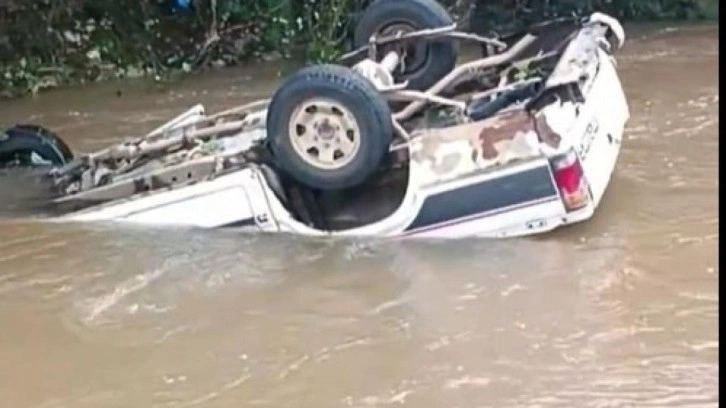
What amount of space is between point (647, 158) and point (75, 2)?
26.7 feet

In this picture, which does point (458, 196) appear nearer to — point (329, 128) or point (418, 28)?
point (329, 128)

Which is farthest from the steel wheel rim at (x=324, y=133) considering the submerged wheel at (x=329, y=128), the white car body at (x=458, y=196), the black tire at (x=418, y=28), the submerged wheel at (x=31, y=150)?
the submerged wheel at (x=31, y=150)

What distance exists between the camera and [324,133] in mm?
7211

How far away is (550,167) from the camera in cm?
687

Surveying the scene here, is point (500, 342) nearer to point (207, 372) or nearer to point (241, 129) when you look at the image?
point (207, 372)

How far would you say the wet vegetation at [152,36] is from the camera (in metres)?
14.7

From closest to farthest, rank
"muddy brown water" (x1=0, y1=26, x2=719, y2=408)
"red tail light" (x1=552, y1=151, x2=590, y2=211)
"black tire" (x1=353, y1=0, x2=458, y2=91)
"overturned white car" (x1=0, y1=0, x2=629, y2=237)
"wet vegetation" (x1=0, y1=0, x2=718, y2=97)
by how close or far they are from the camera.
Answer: "muddy brown water" (x1=0, y1=26, x2=719, y2=408), "red tail light" (x1=552, y1=151, x2=590, y2=211), "overturned white car" (x1=0, y1=0, x2=629, y2=237), "black tire" (x1=353, y1=0, x2=458, y2=91), "wet vegetation" (x1=0, y1=0, x2=718, y2=97)

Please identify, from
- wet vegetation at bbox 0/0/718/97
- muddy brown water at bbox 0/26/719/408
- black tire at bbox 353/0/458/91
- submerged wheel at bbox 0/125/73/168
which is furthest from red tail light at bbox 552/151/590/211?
wet vegetation at bbox 0/0/718/97

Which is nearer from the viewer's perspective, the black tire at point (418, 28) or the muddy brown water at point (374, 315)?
the muddy brown water at point (374, 315)

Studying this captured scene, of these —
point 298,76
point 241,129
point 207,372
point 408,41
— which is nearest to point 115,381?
point 207,372

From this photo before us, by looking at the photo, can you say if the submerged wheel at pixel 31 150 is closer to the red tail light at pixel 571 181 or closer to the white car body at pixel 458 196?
the white car body at pixel 458 196

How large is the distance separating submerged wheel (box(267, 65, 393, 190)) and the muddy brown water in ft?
1.23

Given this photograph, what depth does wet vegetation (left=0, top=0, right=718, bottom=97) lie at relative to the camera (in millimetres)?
14727

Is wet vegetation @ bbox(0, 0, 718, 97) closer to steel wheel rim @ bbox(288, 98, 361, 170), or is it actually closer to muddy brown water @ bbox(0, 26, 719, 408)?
muddy brown water @ bbox(0, 26, 719, 408)
